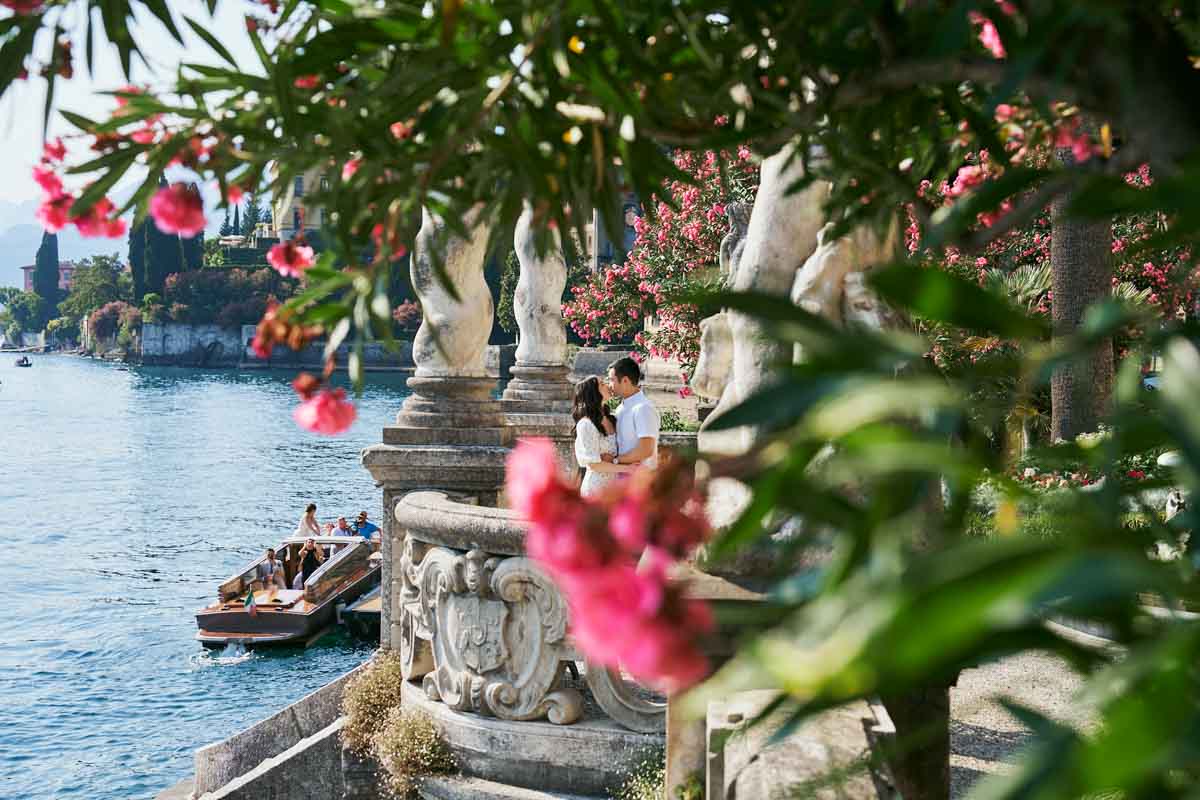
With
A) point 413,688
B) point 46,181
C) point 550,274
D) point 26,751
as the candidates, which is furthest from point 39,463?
point 46,181

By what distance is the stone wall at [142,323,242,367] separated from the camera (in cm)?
11106

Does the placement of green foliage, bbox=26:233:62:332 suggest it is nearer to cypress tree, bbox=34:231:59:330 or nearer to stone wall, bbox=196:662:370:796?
cypress tree, bbox=34:231:59:330

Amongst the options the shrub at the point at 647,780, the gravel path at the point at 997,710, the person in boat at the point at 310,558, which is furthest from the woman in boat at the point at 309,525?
the shrub at the point at 647,780

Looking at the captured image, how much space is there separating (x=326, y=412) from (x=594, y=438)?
340 centimetres

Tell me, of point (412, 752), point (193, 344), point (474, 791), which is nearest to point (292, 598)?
point (412, 752)

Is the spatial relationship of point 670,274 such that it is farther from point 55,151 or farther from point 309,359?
point 309,359

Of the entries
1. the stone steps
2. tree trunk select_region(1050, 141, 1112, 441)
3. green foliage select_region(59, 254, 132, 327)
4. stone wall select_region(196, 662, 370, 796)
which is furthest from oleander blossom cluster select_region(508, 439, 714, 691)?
green foliage select_region(59, 254, 132, 327)

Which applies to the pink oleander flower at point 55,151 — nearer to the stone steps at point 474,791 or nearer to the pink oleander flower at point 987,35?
the pink oleander flower at point 987,35

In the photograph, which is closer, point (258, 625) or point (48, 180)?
point (48, 180)

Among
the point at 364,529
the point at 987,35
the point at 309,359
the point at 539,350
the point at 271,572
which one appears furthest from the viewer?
the point at 309,359

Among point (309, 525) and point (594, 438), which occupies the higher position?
point (594, 438)

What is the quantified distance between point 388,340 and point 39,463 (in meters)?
48.8

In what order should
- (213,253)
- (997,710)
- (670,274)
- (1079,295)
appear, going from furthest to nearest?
(213,253)
(670,274)
(1079,295)
(997,710)

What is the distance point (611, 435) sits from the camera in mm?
5320
